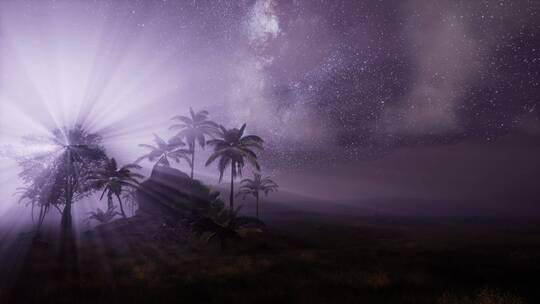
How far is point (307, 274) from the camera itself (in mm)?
11844

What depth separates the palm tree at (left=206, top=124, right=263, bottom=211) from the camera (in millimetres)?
35188

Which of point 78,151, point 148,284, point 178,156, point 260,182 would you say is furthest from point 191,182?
point 148,284

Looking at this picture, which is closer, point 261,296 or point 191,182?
point 261,296

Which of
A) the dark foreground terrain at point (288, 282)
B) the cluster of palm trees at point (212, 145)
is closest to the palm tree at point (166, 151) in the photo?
the cluster of palm trees at point (212, 145)

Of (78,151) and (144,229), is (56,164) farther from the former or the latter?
(144,229)

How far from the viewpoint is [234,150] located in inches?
1384

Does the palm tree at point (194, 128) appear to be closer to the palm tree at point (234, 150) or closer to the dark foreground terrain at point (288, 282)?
the palm tree at point (234, 150)

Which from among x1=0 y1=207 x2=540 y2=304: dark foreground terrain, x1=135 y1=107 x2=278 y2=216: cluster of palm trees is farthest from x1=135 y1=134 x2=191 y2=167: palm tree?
x1=0 y1=207 x2=540 y2=304: dark foreground terrain

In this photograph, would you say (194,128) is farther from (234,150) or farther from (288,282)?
(288,282)

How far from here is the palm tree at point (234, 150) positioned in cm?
3519

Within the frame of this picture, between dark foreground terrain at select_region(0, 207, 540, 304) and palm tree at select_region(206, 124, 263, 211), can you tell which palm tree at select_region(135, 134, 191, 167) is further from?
dark foreground terrain at select_region(0, 207, 540, 304)

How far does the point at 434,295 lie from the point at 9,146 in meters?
47.8

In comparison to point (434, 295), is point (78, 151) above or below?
above

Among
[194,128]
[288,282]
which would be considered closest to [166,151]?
[194,128]
